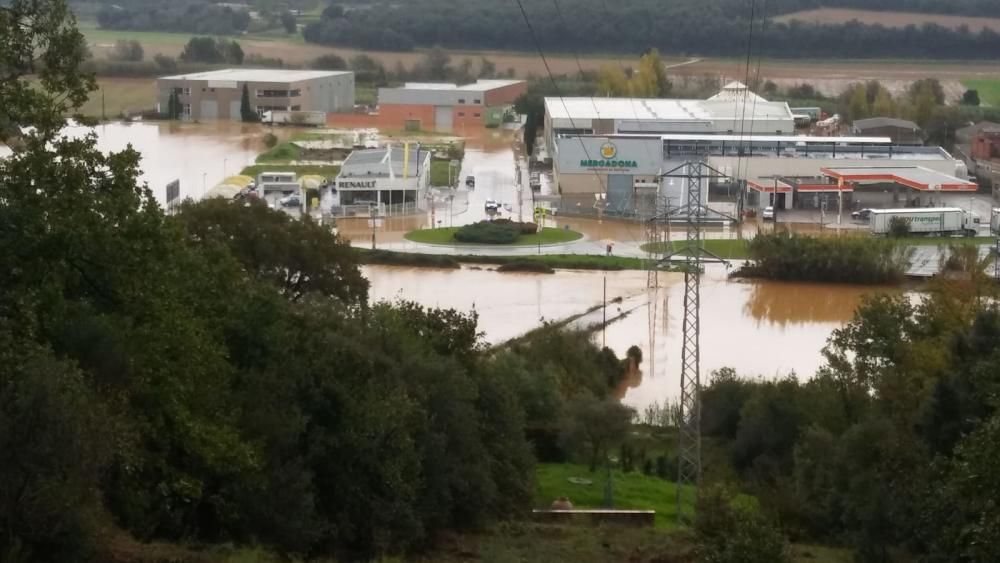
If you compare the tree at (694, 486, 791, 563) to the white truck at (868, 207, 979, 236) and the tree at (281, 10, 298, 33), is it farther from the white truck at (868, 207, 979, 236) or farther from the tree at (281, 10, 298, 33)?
the tree at (281, 10, 298, 33)

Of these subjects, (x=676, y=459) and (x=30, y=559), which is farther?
(x=676, y=459)

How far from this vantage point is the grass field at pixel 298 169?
1190cm

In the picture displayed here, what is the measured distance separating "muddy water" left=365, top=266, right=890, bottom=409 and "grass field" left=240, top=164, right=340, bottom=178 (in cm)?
335

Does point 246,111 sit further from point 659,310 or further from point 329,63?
point 659,310

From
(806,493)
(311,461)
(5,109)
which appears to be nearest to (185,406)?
(311,461)

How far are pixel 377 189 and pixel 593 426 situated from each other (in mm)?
6462

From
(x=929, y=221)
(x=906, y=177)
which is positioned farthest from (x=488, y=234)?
(x=906, y=177)

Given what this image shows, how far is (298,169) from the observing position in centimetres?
1220

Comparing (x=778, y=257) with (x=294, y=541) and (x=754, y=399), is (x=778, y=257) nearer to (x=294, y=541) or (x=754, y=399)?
(x=754, y=399)

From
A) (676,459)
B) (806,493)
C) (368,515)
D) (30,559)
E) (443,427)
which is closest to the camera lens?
(30,559)

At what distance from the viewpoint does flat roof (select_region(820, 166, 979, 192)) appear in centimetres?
1127

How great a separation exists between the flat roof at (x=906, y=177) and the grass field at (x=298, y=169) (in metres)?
3.66

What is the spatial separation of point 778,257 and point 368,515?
19.7 feet

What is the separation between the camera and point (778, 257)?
344 inches
